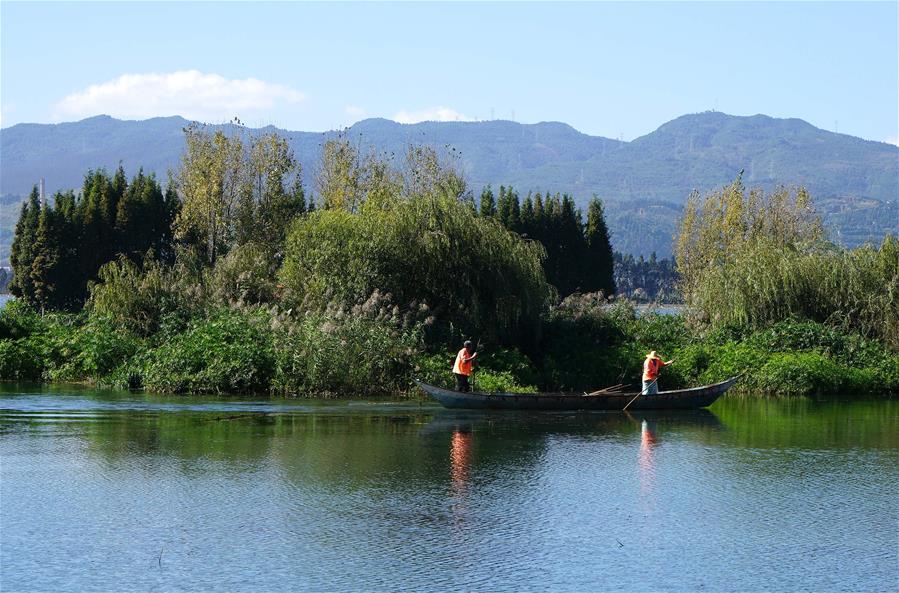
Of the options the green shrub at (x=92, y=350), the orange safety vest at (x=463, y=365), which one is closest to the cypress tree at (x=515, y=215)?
the green shrub at (x=92, y=350)

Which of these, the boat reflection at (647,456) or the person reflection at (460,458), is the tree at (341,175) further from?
the person reflection at (460,458)

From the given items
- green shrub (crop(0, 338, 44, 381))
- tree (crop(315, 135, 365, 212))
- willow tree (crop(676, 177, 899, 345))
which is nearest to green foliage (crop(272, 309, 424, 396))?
green shrub (crop(0, 338, 44, 381))

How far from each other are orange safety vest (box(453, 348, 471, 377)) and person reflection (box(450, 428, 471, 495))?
14.6 feet

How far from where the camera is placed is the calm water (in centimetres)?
1603

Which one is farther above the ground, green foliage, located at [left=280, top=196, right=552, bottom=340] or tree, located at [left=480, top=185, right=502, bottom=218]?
tree, located at [left=480, top=185, right=502, bottom=218]

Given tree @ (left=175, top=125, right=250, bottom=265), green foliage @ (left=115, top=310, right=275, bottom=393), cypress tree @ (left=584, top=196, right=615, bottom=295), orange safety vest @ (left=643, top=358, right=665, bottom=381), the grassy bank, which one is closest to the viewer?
orange safety vest @ (left=643, top=358, right=665, bottom=381)

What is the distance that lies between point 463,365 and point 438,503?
14619 mm

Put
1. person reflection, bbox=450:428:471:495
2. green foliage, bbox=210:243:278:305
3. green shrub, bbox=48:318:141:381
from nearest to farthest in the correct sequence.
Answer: person reflection, bbox=450:428:471:495
green shrub, bbox=48:318:141:381
green foliage, bbox=210:243:278:305

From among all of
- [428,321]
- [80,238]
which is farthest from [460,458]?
[80,238]

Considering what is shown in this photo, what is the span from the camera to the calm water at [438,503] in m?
16.0

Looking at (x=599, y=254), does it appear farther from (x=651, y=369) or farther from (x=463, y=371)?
(x=463, y=371)

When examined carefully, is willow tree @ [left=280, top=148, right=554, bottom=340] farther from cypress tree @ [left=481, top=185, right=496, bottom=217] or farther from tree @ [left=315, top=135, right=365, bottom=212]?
cypress tree @ [left=481, top=185, right=496, bottom=217]

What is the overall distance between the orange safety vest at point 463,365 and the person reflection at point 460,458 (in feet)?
14.6

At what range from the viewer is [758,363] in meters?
41.7
